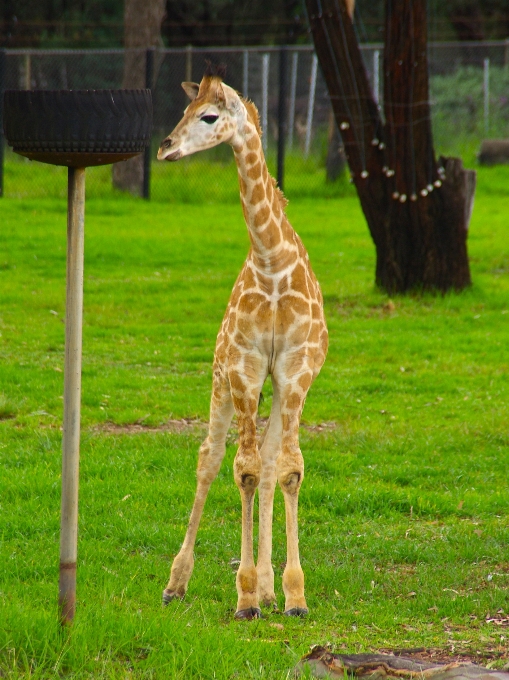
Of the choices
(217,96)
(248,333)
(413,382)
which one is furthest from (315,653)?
(413,382)

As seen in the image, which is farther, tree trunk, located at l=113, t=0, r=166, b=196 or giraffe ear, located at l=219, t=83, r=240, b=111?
tree trunk, located at l=113, t=0, r=166, b=196

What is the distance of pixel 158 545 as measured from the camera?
5668 millimetres

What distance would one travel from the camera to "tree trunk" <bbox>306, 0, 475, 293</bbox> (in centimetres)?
1143

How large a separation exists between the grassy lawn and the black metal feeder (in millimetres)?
547

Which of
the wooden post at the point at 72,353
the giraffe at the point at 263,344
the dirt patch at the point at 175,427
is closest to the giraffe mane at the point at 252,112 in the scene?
the giraffe at the point at 263,344

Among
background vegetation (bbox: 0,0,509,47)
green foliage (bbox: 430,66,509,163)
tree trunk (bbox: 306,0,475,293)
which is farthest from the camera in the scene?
background vegetation (bbox: 0,0,509,47)

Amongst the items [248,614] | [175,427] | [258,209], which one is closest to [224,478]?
[175,427]

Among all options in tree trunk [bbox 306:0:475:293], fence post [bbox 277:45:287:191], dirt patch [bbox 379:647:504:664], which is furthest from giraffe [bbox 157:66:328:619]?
fence post [bbox 277:45:287:191]

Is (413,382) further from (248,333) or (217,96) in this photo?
(217,96)

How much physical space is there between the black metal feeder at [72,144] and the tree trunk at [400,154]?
7995mm

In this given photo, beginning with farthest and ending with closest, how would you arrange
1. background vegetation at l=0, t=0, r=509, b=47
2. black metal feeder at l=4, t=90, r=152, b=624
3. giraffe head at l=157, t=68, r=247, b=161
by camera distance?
background vegetation at l=0, t=0, r=509, b=47
giraffe head at l=157, t=68, r=247, b=161
black metal feeder at l=4, t=90, r=152, b=624

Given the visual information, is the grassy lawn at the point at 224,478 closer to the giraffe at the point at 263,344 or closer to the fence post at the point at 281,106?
the giraffe at the point at 263,344

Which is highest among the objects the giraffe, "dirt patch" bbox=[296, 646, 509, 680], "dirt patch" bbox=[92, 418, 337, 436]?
the giraffe

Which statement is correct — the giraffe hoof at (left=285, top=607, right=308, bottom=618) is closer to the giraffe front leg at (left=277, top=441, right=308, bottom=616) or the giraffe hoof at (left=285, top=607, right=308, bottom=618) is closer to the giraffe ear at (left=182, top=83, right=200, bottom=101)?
the giraffe front leg at (left=277, top=441, right=308, bottom=616)
